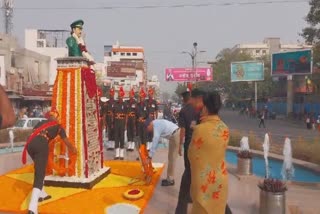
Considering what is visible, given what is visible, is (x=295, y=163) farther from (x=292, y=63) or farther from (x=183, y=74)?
(x=183, y=74)

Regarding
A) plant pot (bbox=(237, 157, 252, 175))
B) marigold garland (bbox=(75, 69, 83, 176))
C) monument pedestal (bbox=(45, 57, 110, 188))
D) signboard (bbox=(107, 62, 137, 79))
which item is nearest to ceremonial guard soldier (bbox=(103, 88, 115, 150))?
monument pedestal (bbox=(45, 57, 110, 188))

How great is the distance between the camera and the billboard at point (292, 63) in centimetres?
3703

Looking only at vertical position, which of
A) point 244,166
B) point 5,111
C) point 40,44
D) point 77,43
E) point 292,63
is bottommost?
point 244,166

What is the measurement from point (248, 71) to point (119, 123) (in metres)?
35.4

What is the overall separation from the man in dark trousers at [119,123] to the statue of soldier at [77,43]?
147 inches

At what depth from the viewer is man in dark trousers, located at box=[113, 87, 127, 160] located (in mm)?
11625

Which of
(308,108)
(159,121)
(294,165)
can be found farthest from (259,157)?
(308,108)

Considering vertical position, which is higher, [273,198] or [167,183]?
[273,198]

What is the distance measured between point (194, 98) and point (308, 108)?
36131mm

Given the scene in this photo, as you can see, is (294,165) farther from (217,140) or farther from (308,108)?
(308,108)

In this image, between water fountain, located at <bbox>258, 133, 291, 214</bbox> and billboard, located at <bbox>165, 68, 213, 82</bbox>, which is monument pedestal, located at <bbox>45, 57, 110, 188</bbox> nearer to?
water fountain, located at <bbox>258, 133, 291, 214</bbox>

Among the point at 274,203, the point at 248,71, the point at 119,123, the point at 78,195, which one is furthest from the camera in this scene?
the point at 248,71

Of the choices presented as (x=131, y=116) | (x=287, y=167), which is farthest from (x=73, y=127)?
(x=287, y=167)

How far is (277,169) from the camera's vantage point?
38.2 ft
